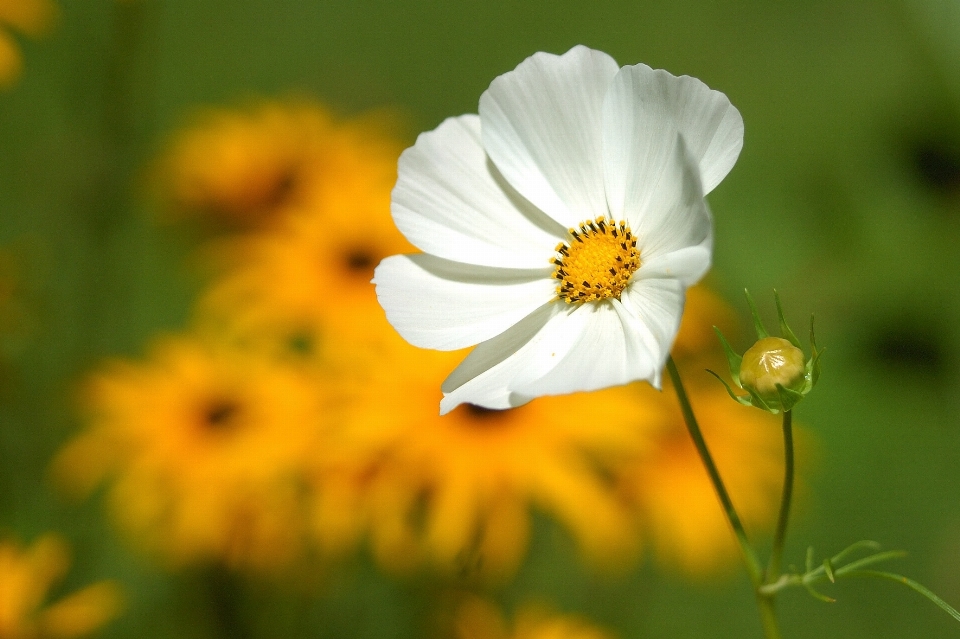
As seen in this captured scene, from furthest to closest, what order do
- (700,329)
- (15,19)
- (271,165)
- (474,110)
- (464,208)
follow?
(474,110) → (271,165) → (700,329) → (15,19) → (464,208)

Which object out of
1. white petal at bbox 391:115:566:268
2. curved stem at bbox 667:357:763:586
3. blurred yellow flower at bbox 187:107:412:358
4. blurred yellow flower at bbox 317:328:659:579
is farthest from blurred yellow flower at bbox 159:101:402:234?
curved stem at bbox 667:357:763:586

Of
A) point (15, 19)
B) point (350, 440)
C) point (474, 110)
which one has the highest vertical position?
point (15, 19)

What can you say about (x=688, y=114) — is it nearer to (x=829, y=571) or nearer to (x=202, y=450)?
(x=829, y=571)

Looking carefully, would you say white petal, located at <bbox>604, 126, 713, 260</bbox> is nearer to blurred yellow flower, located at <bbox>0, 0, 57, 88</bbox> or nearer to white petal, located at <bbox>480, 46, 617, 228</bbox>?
white petal, located at <bbox>480, 46, 617, 228</bbox>

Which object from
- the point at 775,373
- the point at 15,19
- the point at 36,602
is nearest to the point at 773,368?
the point at 775,373

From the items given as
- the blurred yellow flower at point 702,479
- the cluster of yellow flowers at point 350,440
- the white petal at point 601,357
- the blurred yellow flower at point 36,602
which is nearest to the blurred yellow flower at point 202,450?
the cluster of yellow flowers at point 350,440

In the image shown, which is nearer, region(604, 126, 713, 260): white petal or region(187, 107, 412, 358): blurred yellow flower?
region(604, 126, 713, 260): white petal

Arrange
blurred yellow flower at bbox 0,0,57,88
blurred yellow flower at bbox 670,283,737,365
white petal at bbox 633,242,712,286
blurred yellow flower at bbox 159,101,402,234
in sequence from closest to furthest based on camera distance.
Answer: white petal at bbox 633,242,712,286, blurred yellow flower at bbox 0,0,57,88, blurred yellow flower at bbox 670,283,737,365, blurred yellow flower at bbox 159,101,402,234
